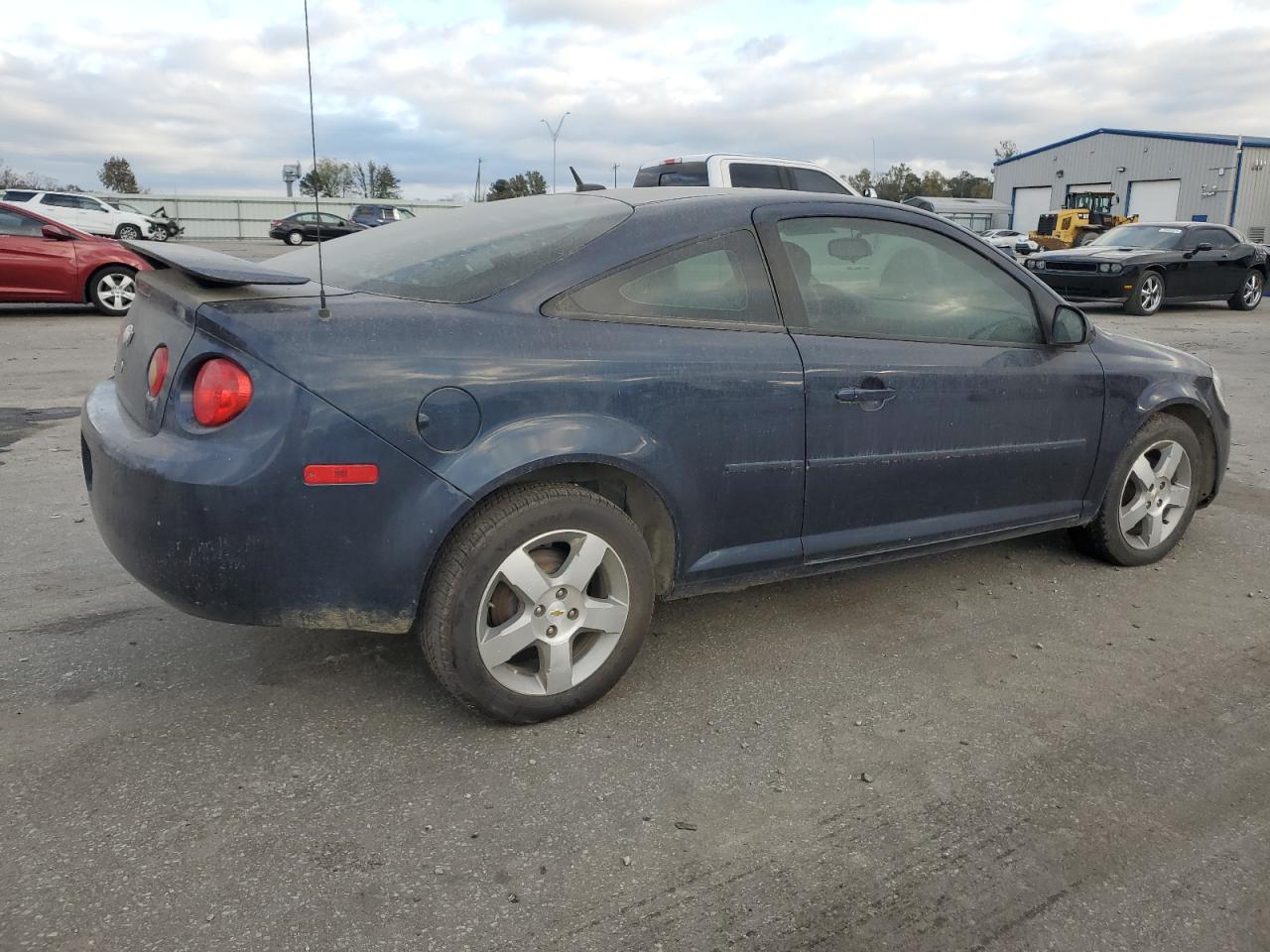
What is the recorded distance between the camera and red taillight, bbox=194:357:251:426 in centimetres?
252

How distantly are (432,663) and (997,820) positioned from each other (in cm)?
150

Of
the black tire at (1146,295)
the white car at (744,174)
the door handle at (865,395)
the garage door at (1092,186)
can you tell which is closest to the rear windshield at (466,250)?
the door handle at (865,395)

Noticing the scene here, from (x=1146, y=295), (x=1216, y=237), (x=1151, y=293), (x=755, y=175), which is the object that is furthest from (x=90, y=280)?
(x=1216, y=237)

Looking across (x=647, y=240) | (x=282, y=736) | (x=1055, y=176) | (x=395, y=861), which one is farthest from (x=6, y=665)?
(x=1055, y=176)

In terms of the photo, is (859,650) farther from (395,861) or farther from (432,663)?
(395,861)

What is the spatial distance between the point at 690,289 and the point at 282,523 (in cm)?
137

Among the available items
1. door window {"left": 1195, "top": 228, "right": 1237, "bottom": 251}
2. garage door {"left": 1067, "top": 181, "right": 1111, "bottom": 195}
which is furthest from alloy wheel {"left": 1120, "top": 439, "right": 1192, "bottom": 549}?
garage door {"left": 1067, "top": 181, "right": 1111, "bottom": 195}

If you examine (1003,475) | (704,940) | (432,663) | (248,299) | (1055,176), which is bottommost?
(704,940)

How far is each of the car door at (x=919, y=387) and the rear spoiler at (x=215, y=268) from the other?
4.91 feet

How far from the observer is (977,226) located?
60750 millimetres

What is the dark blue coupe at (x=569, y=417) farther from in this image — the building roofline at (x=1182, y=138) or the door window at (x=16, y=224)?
the building roofline at (x=1182, y=138)

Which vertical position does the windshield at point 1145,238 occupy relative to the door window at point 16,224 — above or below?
above

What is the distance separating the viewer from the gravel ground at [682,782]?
2137mm

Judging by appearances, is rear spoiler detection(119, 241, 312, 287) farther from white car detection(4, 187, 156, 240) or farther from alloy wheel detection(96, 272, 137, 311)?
white car detection(4, 187, 156, 240)
